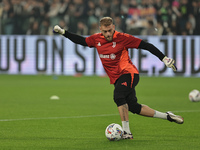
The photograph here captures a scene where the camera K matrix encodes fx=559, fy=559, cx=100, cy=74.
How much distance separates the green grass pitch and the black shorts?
61cm

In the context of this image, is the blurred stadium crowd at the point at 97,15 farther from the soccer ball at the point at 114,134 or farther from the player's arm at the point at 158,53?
the soccer ball at the point at 114,134

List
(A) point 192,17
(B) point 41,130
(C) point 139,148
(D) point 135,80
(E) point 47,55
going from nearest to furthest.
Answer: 1. (C) point 139,148
2. (D) point 135,80
3. (B) point 41,130
4. (A) point 192,17
5. (E) point 47,55

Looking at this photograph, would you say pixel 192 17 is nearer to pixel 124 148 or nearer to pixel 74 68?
pixel 74 68

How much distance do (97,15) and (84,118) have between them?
13.9 m

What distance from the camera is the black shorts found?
8664mm

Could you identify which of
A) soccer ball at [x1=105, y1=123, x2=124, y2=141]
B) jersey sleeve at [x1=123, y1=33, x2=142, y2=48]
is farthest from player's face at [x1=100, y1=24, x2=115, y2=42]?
soccer ball at [x1=105, y1=123, x2=124, y2=141]

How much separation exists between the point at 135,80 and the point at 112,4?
51.6 ft

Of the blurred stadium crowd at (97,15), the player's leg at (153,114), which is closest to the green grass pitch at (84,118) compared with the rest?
the player's leg at (153,114)

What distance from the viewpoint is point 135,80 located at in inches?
352

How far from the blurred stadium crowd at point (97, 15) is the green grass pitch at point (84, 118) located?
11.6ft

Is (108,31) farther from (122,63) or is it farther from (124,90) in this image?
(124,90)

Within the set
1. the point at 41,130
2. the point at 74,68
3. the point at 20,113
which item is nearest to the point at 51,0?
the point at 74,68

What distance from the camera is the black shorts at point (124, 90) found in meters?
8.66

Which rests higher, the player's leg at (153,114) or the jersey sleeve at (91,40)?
the jersey sleeve at (91,40)
